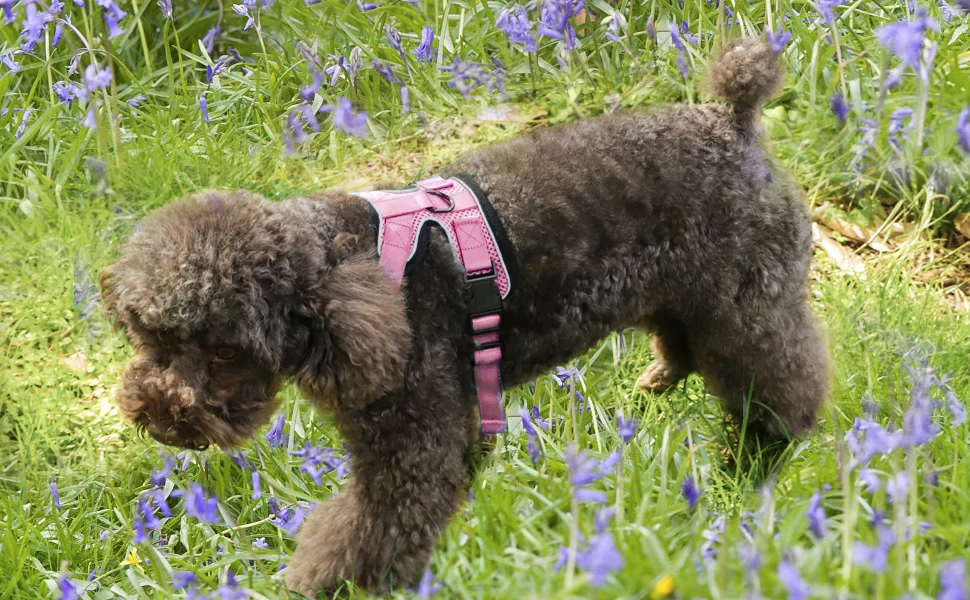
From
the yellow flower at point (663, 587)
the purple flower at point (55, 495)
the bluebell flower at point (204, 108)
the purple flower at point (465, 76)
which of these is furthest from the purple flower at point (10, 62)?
the yellow flower at point (663, 587)

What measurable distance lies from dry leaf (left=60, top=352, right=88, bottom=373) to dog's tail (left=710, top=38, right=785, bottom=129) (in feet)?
9.35

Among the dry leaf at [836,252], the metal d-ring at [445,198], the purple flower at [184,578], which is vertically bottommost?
the dry leaf at [836,252]

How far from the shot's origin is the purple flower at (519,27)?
4250 mm

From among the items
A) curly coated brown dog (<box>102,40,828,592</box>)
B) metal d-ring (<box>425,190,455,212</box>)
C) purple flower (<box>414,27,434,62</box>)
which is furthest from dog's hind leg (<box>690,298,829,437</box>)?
purple flower (<box>414,27,434,62</box>)

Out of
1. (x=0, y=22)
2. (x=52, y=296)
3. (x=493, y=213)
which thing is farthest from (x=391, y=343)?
(x=0, y=22)

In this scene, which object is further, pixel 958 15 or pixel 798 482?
pixel 958 15

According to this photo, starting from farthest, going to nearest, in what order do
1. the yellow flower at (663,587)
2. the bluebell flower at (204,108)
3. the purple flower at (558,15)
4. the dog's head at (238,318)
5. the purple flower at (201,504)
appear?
1. the bluebell flower at (204,108)
2. the purple flower at (558,15)
3. the purple flower at (201,504)
4. the dog's head at (238,318)
5. the yellow flower at (663,587)

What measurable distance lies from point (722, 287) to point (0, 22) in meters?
3.77

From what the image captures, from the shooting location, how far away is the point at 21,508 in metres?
3.39

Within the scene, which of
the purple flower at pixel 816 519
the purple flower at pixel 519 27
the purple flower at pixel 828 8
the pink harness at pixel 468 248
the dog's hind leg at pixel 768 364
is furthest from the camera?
the purple flower at pixel 519 27

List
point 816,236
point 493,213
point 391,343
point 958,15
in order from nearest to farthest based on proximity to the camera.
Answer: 1. point 391,343
2. point 493,213
3. point 958,15
4. point 816,236

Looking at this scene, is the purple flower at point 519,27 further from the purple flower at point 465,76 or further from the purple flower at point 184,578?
the purple flower at point 184,578

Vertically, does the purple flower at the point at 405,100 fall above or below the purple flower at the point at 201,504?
above

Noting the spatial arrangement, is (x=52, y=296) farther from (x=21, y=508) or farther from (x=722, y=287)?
(x=722, y=287)
